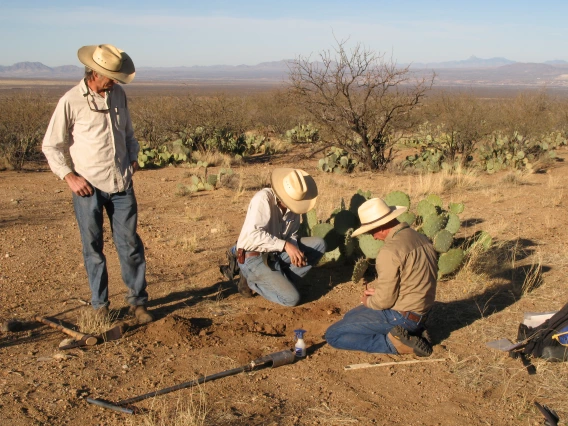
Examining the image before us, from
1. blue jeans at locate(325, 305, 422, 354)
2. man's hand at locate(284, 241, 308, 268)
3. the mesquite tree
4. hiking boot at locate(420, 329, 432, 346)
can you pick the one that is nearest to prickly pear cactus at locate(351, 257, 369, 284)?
man's hand at locate(284, 241, 308, 268)

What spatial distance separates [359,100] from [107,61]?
30.3 ft

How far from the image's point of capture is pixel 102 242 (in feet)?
15.0

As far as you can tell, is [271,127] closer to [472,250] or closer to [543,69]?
[472,250]

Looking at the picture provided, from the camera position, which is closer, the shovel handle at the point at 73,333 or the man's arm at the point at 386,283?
the man's arm at the point at 386,283

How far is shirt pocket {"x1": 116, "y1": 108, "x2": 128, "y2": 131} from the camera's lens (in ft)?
14.7

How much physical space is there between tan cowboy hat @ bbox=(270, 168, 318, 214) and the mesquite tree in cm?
783

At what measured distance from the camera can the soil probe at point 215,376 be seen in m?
3.34

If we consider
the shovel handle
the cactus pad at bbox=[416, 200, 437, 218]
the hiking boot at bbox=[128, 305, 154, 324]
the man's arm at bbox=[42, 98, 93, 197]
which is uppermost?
the man's arm at bbox=[42, 98, 93, 197]

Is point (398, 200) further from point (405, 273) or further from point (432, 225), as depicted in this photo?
point (405, 273)

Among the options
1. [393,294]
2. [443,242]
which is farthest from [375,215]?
[443,242]

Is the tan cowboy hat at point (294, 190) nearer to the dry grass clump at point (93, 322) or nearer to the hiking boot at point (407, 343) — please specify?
the hiking boot at point (407, 343)

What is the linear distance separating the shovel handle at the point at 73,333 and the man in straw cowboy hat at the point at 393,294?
1.60 metres

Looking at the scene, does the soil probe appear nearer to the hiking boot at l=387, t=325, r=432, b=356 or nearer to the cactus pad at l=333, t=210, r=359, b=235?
the hiking boot at l=387, t=325, r=432, b=356

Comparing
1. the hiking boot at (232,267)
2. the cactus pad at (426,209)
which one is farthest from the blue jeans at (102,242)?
the cactus pad at (426,209)
